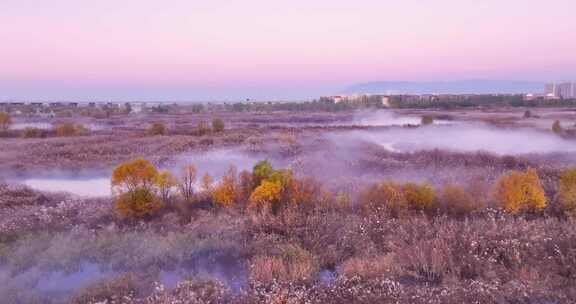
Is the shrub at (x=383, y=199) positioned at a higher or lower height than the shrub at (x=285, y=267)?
higher

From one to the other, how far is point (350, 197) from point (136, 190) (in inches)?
313

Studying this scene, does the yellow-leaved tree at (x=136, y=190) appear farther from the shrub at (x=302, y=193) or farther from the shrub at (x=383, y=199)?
the shrub at (x=383, y=199)

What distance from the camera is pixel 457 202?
14.8 metres

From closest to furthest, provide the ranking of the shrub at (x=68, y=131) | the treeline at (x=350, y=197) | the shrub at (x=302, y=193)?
the treeline at (x=350, y=197) < the shrub at (x=302, y=193) < the shrub at (x=68, y=131)

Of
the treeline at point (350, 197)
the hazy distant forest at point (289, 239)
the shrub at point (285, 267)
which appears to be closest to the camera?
the hazy distant forest at point (289, 239)

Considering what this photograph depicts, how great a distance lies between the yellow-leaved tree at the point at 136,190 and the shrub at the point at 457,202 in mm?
10235

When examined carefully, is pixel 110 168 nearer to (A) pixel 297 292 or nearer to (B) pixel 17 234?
(B) pixel 17 234

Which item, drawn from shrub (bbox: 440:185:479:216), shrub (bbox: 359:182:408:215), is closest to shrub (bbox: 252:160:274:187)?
shrub (bbox: 359:182:408:215)

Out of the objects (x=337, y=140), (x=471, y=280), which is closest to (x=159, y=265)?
(x=471, y=280)

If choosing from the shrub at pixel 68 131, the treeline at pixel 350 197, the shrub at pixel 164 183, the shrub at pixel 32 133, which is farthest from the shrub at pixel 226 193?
the shrub at pixel 32 133

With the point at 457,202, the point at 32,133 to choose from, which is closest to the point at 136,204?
the point at 457,202

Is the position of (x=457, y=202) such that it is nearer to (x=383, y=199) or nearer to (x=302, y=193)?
(x=383, y=199)

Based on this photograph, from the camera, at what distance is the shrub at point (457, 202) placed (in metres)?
14.7

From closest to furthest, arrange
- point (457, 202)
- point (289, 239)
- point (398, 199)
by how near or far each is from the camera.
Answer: point (289, 239) → point (398, 199) → point (457, 202)
